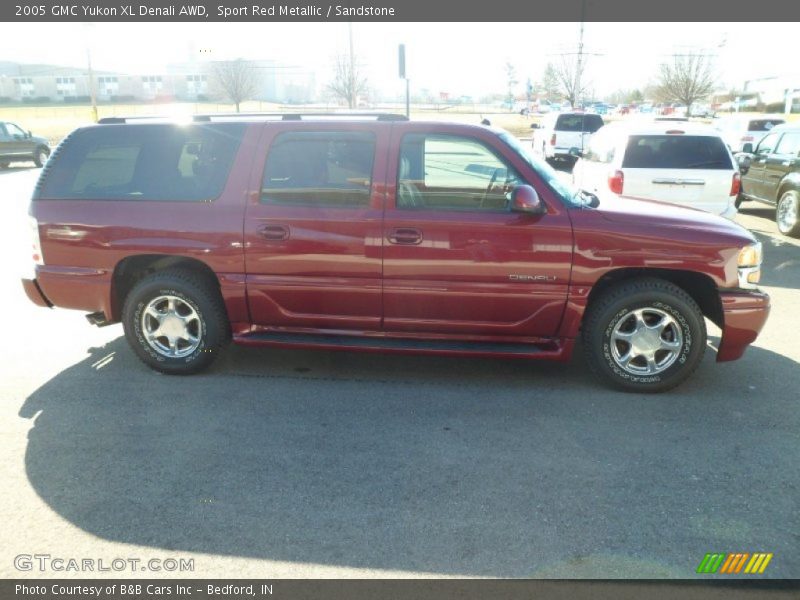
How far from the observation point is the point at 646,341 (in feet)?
14.8

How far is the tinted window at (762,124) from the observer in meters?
21.2

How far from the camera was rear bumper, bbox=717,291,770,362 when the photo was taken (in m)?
4.41

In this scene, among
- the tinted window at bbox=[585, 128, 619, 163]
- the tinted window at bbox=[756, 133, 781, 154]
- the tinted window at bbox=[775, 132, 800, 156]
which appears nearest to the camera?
the tinted window at bbox=[585, 128, 619, 163]

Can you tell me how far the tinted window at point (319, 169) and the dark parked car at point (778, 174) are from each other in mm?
8611

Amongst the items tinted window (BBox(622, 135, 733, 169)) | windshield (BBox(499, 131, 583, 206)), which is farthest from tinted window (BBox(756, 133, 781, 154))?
windshield (BBox(499, 131, 583, 206))

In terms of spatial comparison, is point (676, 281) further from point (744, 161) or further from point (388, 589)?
point (744, 161)

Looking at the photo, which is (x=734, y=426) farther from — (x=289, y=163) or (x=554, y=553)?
(x=289, y=163)

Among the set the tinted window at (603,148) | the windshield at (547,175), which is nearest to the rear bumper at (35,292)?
the windshield at (547,175)

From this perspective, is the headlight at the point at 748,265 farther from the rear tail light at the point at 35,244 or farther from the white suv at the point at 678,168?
the rear tail light at the point at 35,244

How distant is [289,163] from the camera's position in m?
4.64

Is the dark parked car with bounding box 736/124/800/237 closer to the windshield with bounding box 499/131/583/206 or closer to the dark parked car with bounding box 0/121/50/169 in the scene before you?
the windshield with bounding box 499/131/583/206

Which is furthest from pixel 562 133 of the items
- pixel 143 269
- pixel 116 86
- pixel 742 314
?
pixel 116 86

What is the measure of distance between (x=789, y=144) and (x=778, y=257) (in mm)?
3374

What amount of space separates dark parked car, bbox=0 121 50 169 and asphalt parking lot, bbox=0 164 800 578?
2112cm
